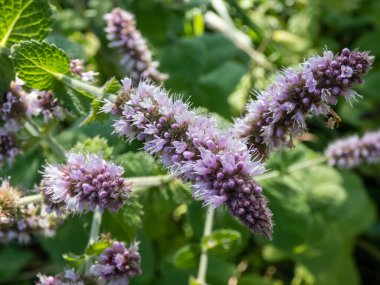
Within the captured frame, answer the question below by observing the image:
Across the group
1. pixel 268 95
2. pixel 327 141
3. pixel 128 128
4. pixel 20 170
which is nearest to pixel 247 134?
pixel 268 95

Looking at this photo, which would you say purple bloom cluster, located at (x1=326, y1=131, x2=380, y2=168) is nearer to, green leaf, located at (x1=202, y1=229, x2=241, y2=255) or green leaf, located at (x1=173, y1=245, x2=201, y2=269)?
green leaf, located at (x1=202, y1=229, x2=241, y2=255)

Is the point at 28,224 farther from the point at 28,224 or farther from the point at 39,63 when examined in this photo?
the point at 39,63

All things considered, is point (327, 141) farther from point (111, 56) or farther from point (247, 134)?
point (247, 134)

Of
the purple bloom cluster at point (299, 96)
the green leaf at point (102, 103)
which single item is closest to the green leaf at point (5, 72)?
the green leaf at point (102, 103)

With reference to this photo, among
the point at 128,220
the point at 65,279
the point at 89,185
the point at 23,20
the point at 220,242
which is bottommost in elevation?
the point at 65,279

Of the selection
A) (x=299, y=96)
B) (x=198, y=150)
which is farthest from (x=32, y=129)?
(x=299, y=96)

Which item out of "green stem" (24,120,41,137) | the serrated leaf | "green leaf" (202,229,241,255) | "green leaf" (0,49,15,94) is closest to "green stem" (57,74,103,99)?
the serrated leaf
